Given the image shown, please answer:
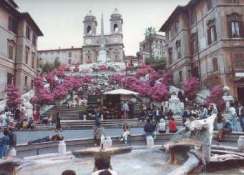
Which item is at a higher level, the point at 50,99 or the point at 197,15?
the point at 197,15

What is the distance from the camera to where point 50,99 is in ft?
96.9

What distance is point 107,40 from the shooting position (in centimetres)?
8294

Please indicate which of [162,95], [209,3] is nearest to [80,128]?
[162,95]

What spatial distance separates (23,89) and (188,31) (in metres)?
22.3

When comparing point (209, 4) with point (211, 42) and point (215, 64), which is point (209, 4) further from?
point (215, 64)

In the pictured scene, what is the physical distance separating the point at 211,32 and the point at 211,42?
3.48 ft

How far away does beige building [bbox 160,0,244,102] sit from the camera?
27438 mm

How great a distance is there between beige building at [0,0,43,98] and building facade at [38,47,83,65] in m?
44.7

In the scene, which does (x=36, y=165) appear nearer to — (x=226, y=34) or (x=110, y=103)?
(x=110, y=103)

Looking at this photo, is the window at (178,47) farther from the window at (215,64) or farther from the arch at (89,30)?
the arch at (89,30)

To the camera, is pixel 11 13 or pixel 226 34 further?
pixel 11 13

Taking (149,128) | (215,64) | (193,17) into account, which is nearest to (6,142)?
(149,128)

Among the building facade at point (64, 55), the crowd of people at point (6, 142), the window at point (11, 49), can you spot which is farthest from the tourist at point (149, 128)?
the building facade at point (64, 55)

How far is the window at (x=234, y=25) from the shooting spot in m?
28.0
